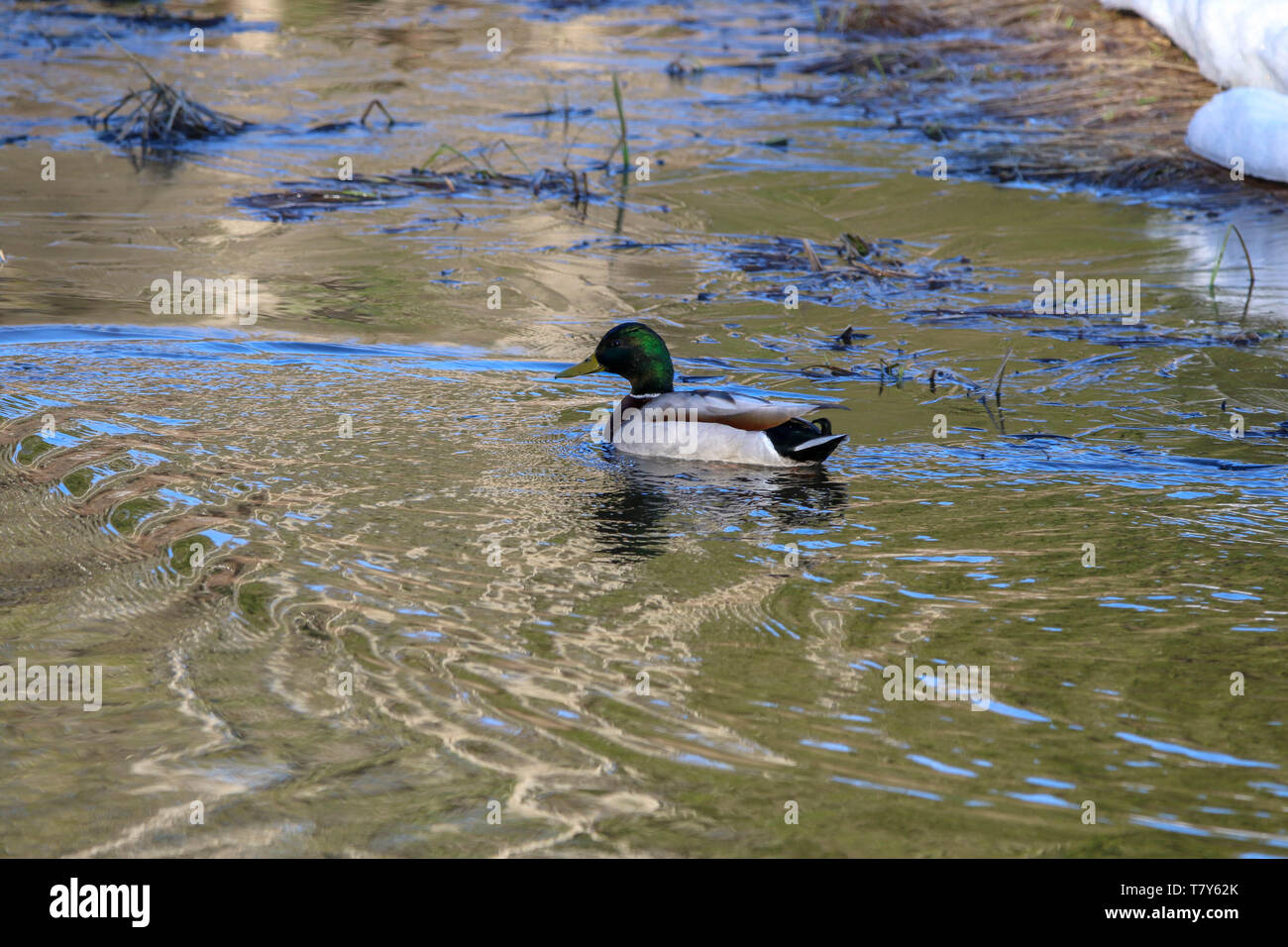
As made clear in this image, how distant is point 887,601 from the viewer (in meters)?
5.31

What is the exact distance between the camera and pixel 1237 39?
11.7 m

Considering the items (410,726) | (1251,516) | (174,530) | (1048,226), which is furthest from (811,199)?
(410,726)

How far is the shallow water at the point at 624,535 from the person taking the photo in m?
4.18

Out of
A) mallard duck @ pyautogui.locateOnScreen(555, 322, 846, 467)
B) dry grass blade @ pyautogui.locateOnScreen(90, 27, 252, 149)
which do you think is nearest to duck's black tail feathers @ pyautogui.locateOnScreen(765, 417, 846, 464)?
mallard duck @ pyautogui.locateOnScreen(555, 322, 846, 467)

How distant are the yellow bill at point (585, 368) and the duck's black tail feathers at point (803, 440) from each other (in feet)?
3.43

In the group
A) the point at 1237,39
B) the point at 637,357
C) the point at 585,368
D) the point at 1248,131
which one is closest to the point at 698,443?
the point at 637,357

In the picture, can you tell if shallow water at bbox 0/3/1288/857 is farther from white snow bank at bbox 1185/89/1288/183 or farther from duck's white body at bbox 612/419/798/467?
white snow bank at bbox 1185/89/1288/183

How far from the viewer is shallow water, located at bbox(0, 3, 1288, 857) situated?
418 cm

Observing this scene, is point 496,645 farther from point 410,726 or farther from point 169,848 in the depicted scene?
point 169,848

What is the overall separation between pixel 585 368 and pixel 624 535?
1.60 m

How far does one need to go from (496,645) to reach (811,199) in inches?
291

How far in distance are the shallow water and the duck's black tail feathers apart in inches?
4.9

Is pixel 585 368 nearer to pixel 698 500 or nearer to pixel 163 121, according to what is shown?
pixel 698 500

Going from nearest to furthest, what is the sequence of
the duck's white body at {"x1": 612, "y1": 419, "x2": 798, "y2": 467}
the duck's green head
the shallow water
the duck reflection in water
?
1. the shallow water
2. the duck reflection in water
3. the duck's white body at {"x1": 612, "y1": 419, "x2": 798, "y2": 467}
4. the duck's green head
